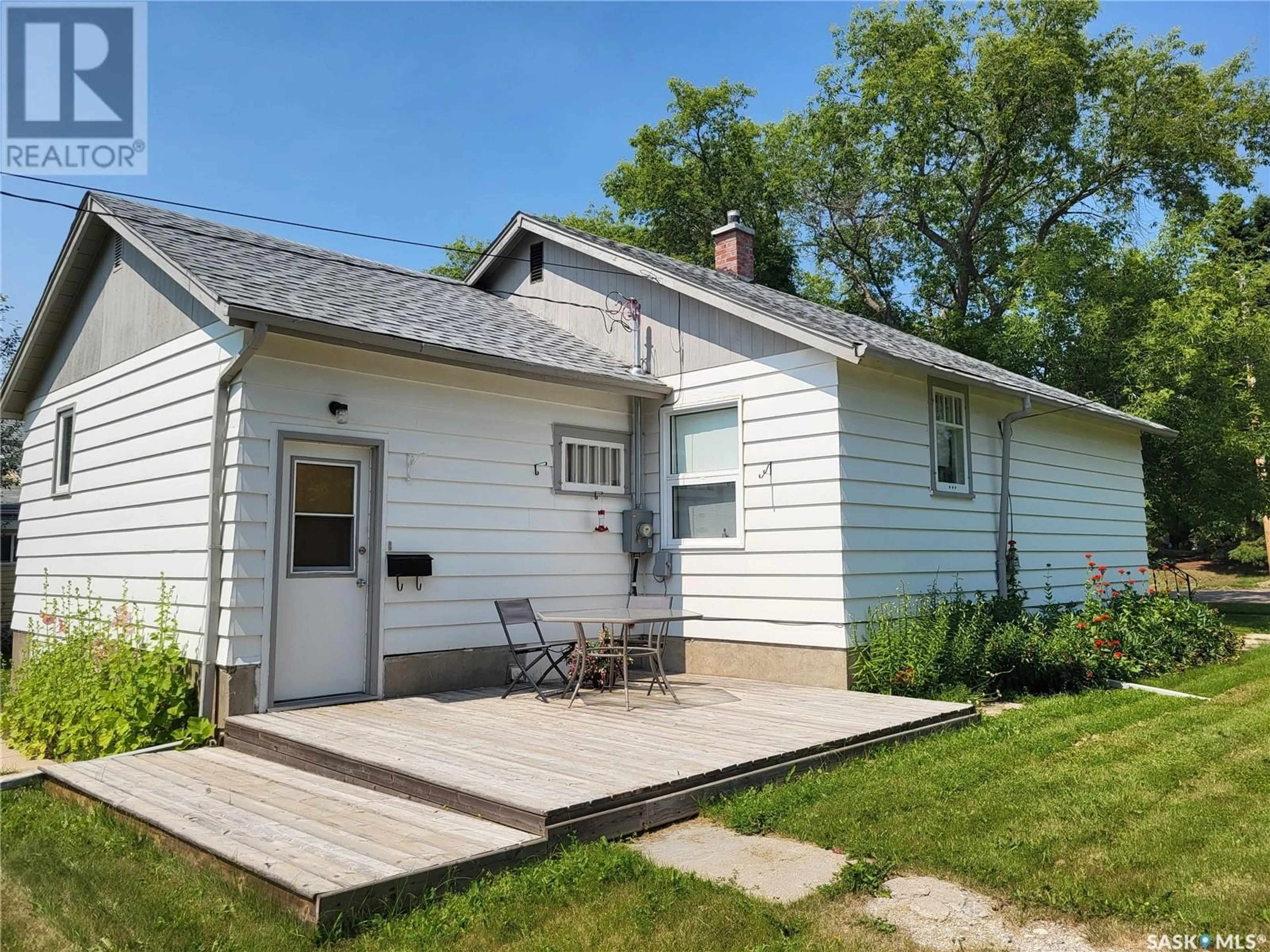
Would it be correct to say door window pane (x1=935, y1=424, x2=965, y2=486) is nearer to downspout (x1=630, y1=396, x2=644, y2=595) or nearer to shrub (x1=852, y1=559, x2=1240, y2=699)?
shrub (x1=852, y1=559, x2=1240, y2=699)

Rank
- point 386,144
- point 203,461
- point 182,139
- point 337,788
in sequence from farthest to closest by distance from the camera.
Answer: point 386,144
point 182,139
point 203,461
point 337,788

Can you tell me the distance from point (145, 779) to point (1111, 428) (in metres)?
13.4

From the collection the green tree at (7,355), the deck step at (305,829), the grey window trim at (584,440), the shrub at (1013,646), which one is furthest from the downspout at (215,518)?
the green tree at (7,355)

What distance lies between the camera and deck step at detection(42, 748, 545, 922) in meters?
3.58

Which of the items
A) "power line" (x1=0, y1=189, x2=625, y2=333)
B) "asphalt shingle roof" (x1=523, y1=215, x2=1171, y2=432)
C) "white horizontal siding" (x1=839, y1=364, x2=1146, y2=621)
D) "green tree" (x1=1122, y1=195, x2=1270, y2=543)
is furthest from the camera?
"green tree" (x1=1122, y1=195, x2=1270, y2=543)

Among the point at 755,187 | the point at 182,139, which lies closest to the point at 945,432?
the point at 182,139

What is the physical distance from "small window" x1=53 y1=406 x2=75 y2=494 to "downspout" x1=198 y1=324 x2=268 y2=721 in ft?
14.6

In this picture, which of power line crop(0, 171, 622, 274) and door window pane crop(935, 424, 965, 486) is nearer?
power line crop(0, 171, 622, 274)

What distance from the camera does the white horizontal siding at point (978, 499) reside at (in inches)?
329

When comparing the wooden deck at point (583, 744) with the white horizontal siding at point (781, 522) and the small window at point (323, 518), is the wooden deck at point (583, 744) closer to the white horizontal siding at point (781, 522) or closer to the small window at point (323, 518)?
the white horizontal siding at point (781, 522)

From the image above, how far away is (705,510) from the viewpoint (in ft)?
30.3

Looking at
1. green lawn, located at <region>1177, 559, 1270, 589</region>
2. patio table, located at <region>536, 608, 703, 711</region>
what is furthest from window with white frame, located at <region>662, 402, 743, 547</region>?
green lawn, located at <region>1177, 559, 1270, 589</region>

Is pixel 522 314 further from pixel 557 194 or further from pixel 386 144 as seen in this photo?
pixel 557 194

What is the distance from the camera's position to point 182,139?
9219 millimetres
